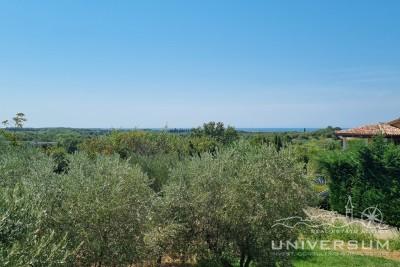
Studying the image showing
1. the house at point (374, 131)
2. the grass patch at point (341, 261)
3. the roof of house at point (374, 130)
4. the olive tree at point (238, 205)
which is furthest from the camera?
the roof of house at point (374, 130)

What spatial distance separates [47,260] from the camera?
623 centimetres

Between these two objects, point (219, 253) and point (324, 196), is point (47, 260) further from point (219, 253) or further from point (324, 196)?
point (324, 196)

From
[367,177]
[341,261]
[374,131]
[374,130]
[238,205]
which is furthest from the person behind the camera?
[374,130]

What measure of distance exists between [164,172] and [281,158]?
1026 centimetres

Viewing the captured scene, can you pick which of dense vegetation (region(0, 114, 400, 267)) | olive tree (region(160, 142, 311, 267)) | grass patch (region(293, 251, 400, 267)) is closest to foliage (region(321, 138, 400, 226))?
grass patch (region(293, 251, 400, 267))

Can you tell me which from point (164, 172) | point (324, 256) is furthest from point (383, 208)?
point (164, 172)

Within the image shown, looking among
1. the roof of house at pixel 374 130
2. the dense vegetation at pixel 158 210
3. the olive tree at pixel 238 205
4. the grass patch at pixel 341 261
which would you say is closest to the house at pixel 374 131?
the roof of house at pixel 374 130

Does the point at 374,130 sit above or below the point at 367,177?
above

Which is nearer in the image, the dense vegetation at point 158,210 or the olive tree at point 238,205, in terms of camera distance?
the dense vegetation at point 158,210

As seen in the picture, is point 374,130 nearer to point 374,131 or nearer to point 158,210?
point 374,131

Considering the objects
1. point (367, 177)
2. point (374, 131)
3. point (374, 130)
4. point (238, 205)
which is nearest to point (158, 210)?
point (238, 205)

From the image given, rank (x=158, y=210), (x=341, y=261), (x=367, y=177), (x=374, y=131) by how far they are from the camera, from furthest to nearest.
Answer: (x=374, y=131)
(x=367, y=177)
(x=341, y=261)
(x=158, y=210)

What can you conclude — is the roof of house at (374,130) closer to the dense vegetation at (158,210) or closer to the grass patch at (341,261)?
the grass patch at (341,261)

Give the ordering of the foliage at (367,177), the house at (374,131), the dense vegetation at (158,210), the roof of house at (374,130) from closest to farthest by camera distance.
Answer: the dense vegetation at (158,210)
the foliage at (367,177)
the house at (374,131)
the roof of house at (374,130)
